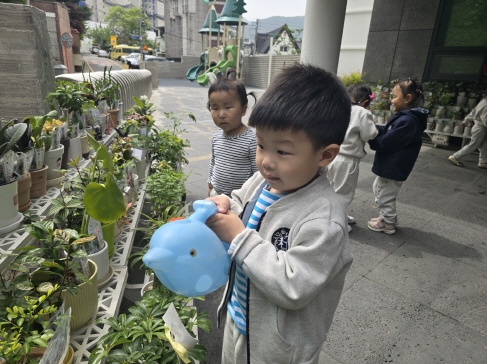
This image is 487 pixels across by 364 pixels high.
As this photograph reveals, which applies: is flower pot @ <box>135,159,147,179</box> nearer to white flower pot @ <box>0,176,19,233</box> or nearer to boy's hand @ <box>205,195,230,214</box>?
white flower pot @ <box>0,176,19,233</box>

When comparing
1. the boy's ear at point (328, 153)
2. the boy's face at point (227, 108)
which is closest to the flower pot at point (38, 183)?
the boy's face at point (227, 108)

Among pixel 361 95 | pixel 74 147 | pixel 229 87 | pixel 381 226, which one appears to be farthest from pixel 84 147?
pixel 381 226

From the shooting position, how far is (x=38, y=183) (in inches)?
74.5

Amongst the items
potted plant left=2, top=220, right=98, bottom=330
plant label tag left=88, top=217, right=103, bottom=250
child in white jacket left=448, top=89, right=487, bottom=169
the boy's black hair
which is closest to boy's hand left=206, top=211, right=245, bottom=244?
the boy's black hair

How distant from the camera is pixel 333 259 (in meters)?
0.90

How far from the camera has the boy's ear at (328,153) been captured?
0.94 metres

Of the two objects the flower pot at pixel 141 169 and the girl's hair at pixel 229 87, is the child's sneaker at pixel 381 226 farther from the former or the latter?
the flower pot at pixel 141 169

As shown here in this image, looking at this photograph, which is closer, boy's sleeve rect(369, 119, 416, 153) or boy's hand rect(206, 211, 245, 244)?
boy's hand rect(206, 211, 245, 244)

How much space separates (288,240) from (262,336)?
33 cm

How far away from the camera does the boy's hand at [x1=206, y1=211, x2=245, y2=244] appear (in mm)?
962

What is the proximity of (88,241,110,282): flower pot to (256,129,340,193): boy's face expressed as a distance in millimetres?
1233

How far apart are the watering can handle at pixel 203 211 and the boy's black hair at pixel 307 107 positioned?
28cm

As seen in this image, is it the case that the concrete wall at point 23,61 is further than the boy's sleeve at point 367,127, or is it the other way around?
the boy's sleeve at point 367,127

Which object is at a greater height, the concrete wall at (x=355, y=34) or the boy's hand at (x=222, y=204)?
the concrete wall at (x=355, y=34)
